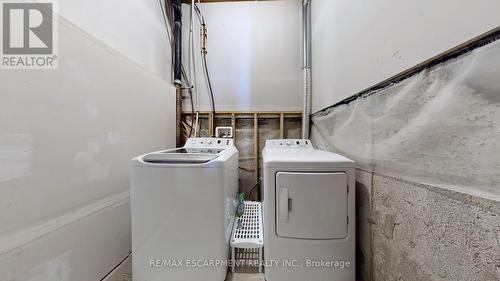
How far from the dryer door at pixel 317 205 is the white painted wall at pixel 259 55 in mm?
1828

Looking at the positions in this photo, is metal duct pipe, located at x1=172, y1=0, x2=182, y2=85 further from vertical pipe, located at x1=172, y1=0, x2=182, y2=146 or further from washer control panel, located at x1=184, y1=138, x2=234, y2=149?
washer control panel, located at x1=184, y1=138, x2=234, y2=149

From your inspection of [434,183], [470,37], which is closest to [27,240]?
[434,183]

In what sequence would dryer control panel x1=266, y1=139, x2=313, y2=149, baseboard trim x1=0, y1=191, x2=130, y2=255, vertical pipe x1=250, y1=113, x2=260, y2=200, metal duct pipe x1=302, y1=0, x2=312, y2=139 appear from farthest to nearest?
vertical pipe x1=250, y1=113, x2=260, y2=200 → metal duct pipe x1=302, y1=0, x2=312, y2=139 → dryer control panel x1=266, y1=139, x2=313, y2=149 → baseboard trim x1=0, y1=191, x2=130, y2=255

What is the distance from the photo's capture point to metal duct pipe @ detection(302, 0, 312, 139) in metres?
2.78

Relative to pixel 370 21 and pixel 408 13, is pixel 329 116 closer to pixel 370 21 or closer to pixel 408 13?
pixel 370 21

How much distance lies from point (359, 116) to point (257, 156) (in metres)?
1.68

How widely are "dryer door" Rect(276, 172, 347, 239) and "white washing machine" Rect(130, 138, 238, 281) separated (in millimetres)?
453

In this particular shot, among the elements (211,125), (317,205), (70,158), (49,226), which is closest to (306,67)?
(211,125)

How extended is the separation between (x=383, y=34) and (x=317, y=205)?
1038mm

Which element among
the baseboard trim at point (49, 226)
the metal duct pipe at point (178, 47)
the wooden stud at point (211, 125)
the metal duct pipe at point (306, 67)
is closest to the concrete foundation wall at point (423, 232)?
the metal duct pipe at point (306, 67)

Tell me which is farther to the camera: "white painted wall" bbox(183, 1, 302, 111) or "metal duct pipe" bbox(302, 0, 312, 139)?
"white painted wall" bbox(183, 1, 302, 111)

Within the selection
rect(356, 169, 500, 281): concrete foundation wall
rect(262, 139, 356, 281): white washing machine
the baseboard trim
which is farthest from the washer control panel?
rect(356, 169, 500, 281): concrete foundation wall

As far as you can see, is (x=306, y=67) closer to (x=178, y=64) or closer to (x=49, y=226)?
(x=178, y=64)

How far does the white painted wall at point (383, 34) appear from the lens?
0.72m
